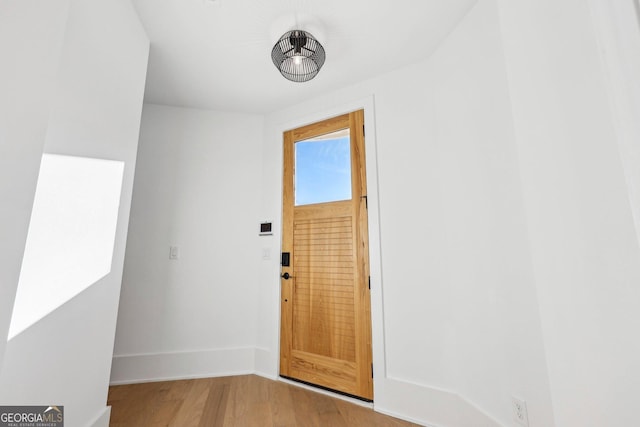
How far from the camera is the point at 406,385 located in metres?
A: 1.84

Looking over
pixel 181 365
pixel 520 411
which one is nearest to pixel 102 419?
pixel 181 365

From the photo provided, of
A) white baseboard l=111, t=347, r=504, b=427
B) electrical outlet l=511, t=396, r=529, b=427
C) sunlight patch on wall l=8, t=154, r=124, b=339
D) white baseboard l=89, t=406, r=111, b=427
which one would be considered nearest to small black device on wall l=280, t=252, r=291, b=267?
white baseboard l=111, t=347, r=504, b=427

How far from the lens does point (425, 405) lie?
1.76 meters

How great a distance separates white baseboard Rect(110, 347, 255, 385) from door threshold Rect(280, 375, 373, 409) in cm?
44

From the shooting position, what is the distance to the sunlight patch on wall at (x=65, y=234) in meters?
1.04

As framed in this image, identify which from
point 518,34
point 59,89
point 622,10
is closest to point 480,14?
point 518,34

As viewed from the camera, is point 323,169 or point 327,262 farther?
point 323,169

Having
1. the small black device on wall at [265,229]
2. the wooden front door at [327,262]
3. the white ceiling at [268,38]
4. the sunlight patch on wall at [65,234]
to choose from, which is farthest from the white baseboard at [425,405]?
the white ceiling at [268,38]

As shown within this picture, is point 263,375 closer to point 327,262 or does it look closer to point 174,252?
point 327,262

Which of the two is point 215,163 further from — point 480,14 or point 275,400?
point 480,14

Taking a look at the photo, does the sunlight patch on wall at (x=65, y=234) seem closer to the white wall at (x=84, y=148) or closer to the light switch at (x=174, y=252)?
the white wall at (x=84, y=148)

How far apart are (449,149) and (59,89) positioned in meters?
2.17

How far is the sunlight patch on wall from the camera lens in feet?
3.43

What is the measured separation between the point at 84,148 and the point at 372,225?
1834 millimetres
